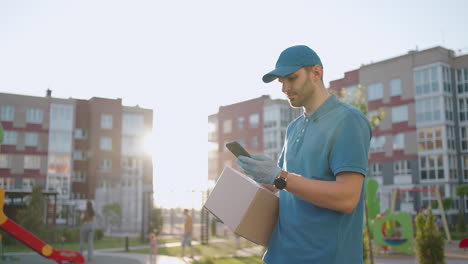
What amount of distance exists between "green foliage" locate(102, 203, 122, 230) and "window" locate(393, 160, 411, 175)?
24.6m

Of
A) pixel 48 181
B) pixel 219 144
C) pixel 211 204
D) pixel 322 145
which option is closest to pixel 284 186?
pixel 322 145

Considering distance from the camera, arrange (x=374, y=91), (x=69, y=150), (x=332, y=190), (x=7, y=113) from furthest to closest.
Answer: (x=69, y=150), (x=7, y=113), (x=374, y=91), (x=332, y=190)

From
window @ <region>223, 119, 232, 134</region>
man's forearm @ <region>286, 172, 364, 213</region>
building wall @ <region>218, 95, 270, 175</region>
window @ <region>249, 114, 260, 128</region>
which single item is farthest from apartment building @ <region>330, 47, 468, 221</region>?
man's forearm @ <region>286, 172, 364, 213</region>

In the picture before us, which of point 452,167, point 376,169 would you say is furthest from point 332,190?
point 376,169

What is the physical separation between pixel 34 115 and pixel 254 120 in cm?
2513

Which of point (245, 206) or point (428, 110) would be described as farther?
point (428, 110)

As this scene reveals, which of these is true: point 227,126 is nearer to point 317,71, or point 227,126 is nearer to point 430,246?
point 430,246

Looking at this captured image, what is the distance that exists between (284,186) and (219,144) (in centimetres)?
6197

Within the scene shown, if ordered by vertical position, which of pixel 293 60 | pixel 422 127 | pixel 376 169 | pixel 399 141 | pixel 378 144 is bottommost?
pixel 293 60

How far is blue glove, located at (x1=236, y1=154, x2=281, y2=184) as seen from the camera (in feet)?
7.32

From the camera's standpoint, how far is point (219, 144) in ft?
210

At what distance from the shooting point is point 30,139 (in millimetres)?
53812

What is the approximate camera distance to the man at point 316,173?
84.4 inches

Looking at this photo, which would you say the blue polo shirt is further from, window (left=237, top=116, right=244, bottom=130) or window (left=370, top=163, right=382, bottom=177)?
window (left=237, top=116, right=244, bottom=130)
